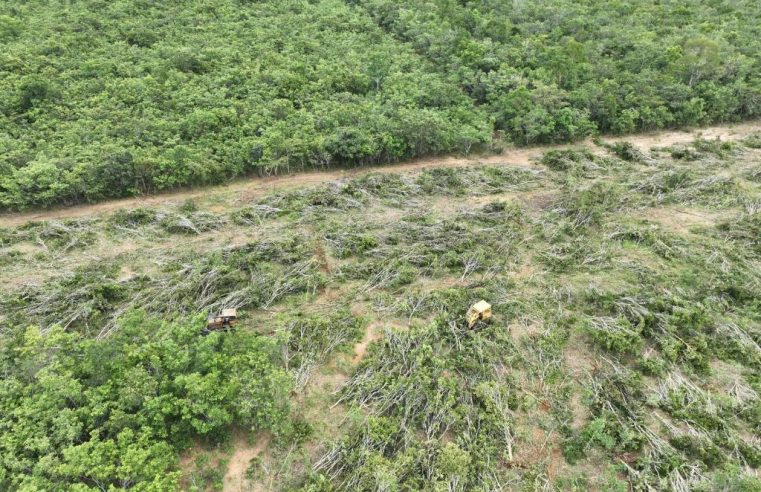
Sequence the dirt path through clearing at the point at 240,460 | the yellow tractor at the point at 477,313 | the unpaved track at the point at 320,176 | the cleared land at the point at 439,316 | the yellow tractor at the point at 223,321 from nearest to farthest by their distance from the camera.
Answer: the dirt path through clearing at the point at 240,460, the cleared land at the point at 439,316, the yellow tractor at the point at 223,321, the yellow tractor at the point at 477,313, the unpaved track at the point at 320,176

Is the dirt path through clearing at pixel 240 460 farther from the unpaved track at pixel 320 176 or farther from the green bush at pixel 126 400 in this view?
the unpaved track at pixel 320 176

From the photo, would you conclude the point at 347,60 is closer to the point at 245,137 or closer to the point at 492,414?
the point at 245,137

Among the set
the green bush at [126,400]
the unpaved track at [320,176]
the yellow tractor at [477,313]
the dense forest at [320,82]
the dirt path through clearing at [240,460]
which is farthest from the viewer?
the dense forest at [320,82]

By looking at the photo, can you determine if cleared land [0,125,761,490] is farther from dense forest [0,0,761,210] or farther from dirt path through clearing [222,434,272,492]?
dense forest [0,0,761,210]

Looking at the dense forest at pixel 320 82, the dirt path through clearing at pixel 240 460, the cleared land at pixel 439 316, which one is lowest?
the dirt path through clearing at pixel 240 460

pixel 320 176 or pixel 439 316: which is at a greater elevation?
pixel 320 176

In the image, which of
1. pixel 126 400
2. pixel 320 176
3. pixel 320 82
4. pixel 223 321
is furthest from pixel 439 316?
pixel 320 82

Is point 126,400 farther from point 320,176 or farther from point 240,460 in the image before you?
point 320,176

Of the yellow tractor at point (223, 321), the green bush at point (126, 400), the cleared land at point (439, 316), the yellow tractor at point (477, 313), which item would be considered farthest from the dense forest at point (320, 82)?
the yellow tractor at point (477, 313)
